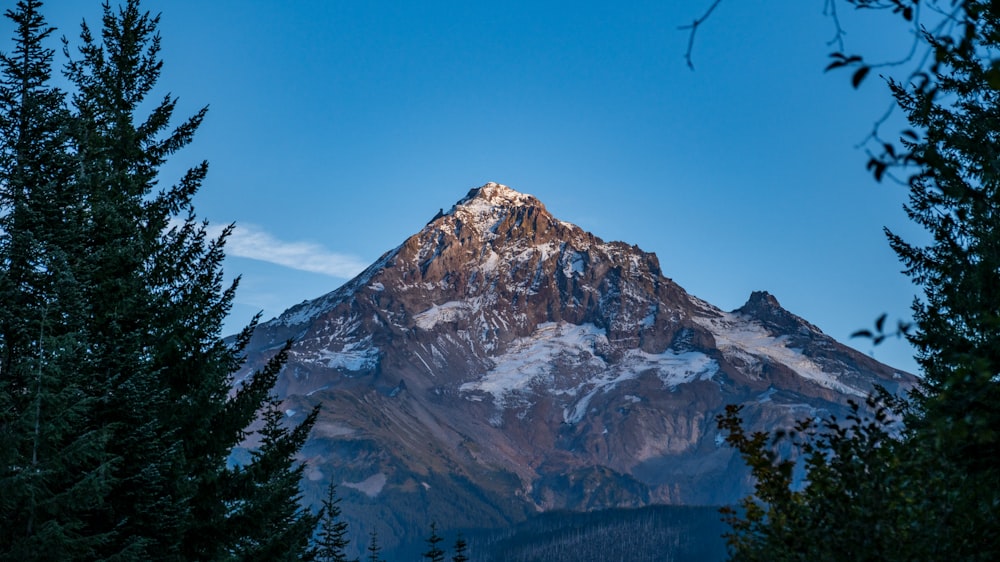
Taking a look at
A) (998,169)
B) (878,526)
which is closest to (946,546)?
(878,526)

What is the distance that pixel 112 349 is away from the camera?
734 inches

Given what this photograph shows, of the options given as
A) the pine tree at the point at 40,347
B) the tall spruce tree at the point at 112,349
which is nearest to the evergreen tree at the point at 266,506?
the tall spruce tree at the point at 112,349

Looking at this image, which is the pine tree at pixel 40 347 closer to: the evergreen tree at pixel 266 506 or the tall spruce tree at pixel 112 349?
the tall spruce tree at pixel 112 349

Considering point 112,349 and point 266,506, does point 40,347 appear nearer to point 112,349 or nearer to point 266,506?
point 112,349

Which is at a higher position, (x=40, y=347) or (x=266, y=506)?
(x=40, y=347)

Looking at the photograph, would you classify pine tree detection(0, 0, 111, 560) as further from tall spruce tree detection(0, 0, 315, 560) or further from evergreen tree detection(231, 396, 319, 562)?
evergreen tree detection(231, 396, 319, 562)

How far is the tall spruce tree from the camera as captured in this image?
16266 millimetres

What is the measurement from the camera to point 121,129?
2147 centimetres

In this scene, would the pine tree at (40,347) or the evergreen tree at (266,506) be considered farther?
the evergreen tree at (266,506)

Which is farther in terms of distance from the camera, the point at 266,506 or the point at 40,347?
the point at 266,506

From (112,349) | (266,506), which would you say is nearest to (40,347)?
(112,349)

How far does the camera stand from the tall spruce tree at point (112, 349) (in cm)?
1627

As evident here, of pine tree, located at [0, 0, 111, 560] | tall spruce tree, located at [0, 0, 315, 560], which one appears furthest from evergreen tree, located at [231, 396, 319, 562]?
pine tree, located at [0, 0, 111, 560]

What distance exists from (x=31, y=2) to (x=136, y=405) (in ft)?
30.7
